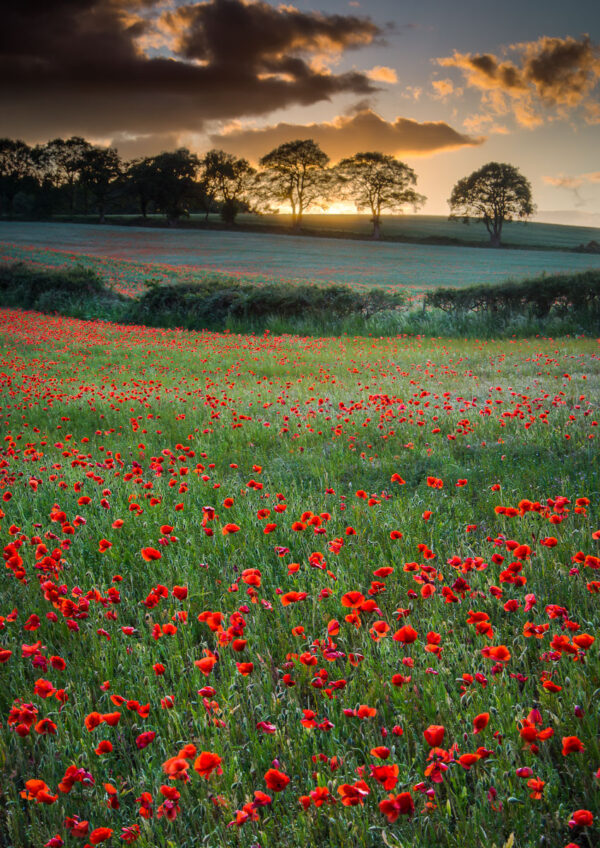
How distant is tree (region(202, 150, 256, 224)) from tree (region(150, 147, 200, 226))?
8.15ft

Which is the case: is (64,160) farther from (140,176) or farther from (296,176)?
(296,176)

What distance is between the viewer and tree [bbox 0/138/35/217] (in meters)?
65.4

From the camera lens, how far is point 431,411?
7293 millimetres

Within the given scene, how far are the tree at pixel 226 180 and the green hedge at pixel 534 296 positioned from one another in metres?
69.0

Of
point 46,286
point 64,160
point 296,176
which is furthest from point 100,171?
point 46,286

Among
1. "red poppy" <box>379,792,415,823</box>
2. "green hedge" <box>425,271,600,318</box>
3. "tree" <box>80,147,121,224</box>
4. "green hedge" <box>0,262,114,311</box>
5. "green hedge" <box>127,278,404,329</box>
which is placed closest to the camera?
"red poppy" <box>379,792,415,823</box>

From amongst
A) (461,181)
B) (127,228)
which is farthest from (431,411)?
(461,181)

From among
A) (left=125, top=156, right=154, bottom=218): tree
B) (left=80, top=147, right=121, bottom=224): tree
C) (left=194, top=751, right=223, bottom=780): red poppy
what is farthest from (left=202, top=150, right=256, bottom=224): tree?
(left=194, top=751, right=223, bottom=780): red poppy

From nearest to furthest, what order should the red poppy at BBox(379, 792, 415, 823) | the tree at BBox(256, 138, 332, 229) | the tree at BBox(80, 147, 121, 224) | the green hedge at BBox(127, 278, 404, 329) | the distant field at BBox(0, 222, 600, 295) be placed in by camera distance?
the red poppy at BBox(379, 792, 415, 823)
the green hedge at BBox(127, 278, 404, 329)
the distant field at BBox(0, 222, 600, 295)
the tree at BBox(80, 147, 121, 224)
the tree at BBox(256, 138, 332, 229)

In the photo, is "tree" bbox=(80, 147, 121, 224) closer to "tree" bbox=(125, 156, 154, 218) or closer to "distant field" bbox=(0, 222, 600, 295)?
"tree" bbox=(125, 156, 154, 218)

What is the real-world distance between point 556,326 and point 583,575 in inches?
593

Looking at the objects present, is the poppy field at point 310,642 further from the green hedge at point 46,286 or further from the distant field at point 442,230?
the distant field at point 442,230

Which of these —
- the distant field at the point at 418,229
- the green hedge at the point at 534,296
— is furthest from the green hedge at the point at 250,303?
the distant field at the point at 418,229

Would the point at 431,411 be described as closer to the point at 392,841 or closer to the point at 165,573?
the point at 165,573
